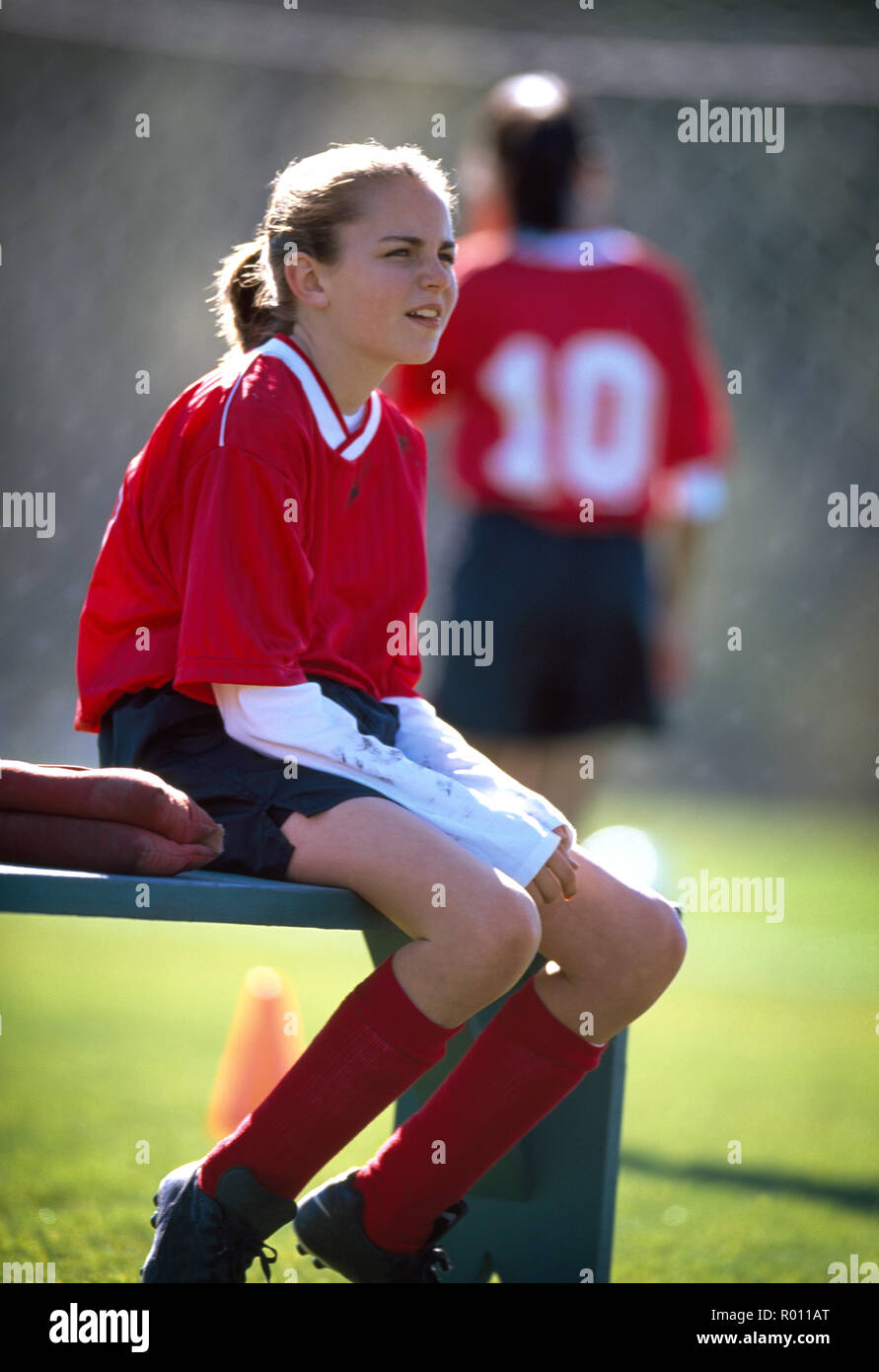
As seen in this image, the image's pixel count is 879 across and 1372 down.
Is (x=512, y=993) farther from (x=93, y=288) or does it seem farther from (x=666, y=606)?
(x=93, y=288)

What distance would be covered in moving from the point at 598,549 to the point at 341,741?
77.6 inches

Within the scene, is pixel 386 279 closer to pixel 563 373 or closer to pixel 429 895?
pixel 429 895

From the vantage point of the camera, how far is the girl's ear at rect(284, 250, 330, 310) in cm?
209

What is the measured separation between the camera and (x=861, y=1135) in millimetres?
3162

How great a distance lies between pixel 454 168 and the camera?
23.6 ft

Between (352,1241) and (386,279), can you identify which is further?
(386,279)

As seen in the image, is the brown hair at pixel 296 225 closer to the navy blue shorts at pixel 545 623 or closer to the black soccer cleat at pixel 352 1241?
the black soccer cleat at pixel 352 1241

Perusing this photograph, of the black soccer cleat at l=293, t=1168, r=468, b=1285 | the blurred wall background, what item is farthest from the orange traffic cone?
the blurred wall background

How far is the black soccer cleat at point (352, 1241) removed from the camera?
72.9 inches

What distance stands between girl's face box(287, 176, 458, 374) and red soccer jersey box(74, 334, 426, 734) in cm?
7

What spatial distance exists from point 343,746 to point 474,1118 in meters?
0.45

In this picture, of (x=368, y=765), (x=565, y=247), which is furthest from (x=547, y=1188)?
(x=565, y=247)

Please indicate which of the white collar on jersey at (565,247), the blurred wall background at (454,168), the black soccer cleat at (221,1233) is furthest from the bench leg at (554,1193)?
the blurred wall background at (454,168)

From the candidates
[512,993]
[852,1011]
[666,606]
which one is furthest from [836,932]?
[512,993]
